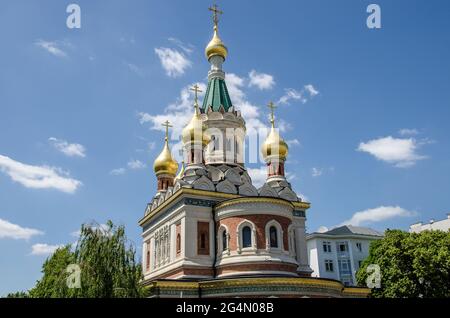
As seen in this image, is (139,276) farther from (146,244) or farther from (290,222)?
(146,244)

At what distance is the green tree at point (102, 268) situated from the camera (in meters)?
13.4

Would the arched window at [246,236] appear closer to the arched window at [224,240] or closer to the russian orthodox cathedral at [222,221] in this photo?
the russian orthodox cathedral at [222,221]

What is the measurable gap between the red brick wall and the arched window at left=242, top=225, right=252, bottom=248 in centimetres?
38

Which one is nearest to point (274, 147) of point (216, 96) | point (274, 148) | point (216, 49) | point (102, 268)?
point (274, 148)

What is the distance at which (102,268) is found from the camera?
13.8m

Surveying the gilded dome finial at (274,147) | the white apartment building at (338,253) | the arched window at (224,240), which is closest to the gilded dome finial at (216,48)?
the gilded dome finial at (274,147)

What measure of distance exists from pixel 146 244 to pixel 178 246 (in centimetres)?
535

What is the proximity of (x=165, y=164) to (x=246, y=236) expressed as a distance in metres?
10.00

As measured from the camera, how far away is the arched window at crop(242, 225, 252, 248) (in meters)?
22.9

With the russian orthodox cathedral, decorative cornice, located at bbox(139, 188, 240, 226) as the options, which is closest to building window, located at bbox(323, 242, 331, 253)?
the russian orthodox cathedral

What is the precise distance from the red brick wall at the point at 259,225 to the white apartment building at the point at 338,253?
20165 mm

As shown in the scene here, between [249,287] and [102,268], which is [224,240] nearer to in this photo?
[249,287]

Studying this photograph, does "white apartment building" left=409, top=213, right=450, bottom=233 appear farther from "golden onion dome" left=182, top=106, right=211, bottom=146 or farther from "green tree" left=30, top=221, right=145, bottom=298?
"green tree" left=30, top=221, right=145, bottom=298
